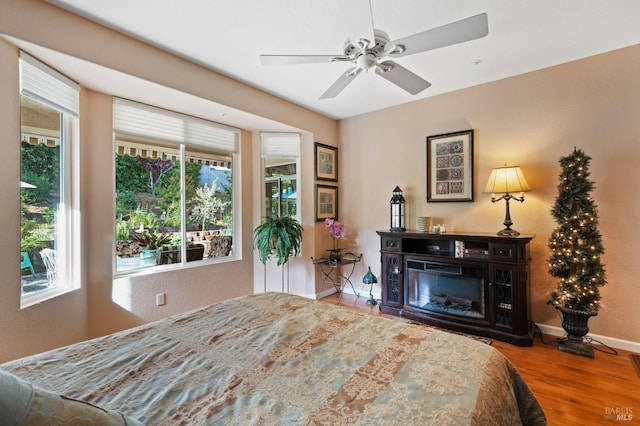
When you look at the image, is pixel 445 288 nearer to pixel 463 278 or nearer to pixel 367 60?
pixel 463 278

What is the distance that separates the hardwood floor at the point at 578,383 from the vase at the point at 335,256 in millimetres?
2020

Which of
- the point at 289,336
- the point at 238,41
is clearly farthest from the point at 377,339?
the point at 238,41

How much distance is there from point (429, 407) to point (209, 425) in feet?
2.25

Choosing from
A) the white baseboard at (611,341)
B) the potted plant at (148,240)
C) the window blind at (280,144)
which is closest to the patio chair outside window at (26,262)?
the potted plant at (148,240)

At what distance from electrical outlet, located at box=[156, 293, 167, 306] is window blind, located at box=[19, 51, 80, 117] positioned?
1.90 metres

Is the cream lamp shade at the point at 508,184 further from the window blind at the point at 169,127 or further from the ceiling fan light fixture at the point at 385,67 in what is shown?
the window blind at the point at 169,127

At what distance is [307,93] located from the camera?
358cm

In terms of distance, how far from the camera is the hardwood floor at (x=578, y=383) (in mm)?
1816

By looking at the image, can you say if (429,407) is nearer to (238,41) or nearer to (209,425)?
(209,425)

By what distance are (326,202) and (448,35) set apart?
9.86ft

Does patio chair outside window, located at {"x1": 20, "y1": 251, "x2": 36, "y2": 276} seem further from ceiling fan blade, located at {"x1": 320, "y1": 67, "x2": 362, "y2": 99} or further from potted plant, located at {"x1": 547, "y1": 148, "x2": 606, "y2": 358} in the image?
potted plant, located at {"x1": 547, "y1": 148, "x2": 606, "y2": 358}

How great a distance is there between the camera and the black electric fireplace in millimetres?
3041

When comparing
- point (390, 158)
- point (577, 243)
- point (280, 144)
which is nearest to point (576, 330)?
point (577, 243)

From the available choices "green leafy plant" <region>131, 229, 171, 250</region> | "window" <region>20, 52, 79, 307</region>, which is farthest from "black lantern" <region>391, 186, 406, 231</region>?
"window" <region>20, 52, 79, 307</region>
